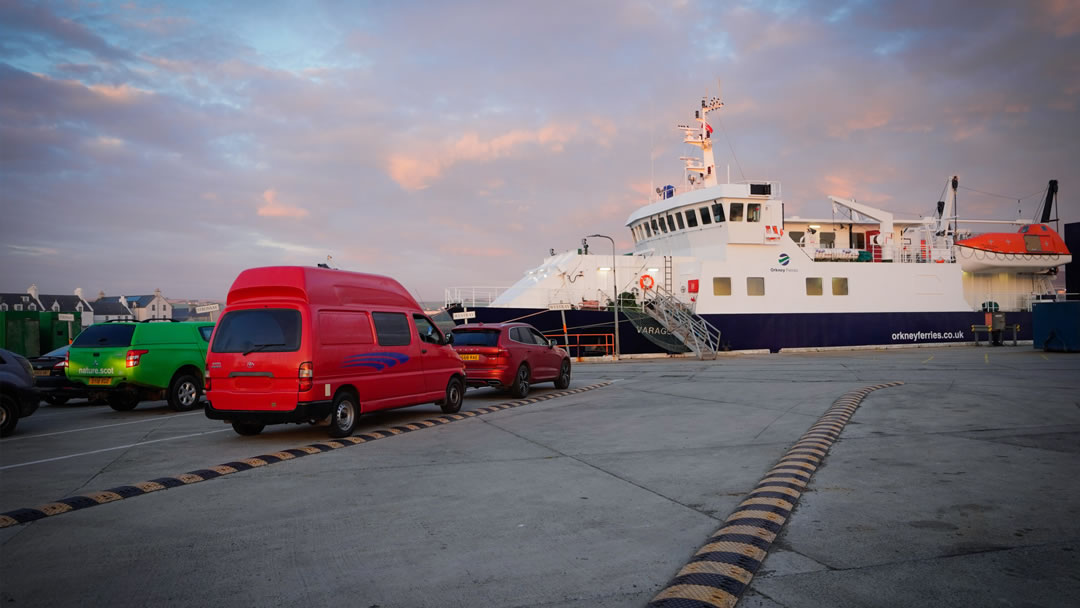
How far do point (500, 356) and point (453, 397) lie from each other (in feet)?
6.43

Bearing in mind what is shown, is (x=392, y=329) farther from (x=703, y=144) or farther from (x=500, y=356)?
(x=703, y=144)

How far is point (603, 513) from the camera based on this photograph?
17.3 ft

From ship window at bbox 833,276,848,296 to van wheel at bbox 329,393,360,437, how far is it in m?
26.7

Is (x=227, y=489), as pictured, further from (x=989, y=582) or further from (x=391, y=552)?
(x=989, y=582)

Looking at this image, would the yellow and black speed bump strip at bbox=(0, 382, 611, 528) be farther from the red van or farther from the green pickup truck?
the green pickup truck

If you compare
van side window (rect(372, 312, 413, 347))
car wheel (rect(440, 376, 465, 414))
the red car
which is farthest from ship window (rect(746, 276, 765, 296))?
van side window (rect(372, 312, 413, 347))

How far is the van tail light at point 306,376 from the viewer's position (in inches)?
334

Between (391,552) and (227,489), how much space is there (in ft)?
8.89

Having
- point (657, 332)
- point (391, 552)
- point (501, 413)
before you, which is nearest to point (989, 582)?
point (391, 552)

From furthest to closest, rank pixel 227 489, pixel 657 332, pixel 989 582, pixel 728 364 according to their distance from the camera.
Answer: pixel 657 332 → pixel 728 364 → pixel 227 489 → pixel 989 582

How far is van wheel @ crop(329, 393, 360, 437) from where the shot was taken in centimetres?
898


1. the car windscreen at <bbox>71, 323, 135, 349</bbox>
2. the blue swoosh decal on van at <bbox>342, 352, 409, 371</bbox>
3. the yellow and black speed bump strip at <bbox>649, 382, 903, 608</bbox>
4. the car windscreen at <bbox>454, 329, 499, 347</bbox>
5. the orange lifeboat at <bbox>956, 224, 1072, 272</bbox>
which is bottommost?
the yellow and black speed bump strip at <bbox>649, 382, 903, 608</bbox>

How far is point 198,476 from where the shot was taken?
22.6 feet

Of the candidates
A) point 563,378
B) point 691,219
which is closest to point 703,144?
point 691,219
